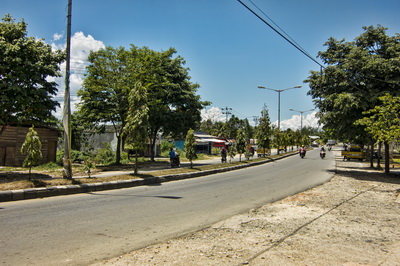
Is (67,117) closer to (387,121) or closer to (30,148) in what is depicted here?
(30,148)

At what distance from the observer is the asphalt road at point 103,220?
4539 mm

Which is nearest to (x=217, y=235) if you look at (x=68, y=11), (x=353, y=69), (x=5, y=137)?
(x=68, y=11)

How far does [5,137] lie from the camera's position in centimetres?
2156

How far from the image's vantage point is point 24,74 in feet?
38.7

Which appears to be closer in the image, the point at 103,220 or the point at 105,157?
the point at 103,220

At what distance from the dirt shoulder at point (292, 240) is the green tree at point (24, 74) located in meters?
10.3

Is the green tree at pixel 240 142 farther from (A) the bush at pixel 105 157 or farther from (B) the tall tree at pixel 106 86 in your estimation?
(A) the bush at pixel 105 157

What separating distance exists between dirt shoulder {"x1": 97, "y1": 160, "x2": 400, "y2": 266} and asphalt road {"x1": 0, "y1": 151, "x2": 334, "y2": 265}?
0.53 metres

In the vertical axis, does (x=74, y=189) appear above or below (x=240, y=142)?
below

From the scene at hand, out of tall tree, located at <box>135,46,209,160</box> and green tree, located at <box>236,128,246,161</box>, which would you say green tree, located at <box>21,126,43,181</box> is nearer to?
tall tree, located at <box>135,46,209,160</box>

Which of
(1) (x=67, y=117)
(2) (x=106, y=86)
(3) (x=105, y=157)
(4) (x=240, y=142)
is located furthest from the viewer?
(3) (x=105, y=157)

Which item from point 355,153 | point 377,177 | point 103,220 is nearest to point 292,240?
point 103,220

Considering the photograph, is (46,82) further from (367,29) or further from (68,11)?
(367,29)

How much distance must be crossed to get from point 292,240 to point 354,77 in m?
15.0
